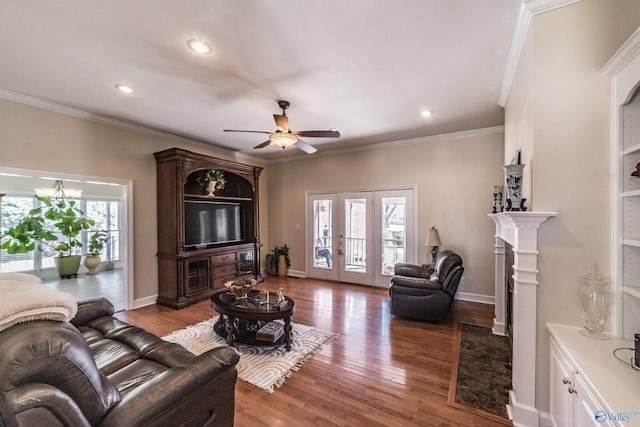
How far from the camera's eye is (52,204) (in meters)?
6.52

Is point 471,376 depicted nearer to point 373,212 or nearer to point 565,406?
point 565,406

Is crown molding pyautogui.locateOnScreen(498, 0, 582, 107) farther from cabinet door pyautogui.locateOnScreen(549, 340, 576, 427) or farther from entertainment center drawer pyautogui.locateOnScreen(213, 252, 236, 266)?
entertainment center drawer pyautogui.locateOnScreen(213, 252, 236, 266)

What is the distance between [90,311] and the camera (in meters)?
2.38

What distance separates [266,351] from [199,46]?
9.90 ft

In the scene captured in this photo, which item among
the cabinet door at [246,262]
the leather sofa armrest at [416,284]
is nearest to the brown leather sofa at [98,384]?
the leather sofa armrest at [416,284]

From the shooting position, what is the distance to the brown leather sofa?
888 millimetres

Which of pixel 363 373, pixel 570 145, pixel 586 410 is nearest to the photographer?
pixel 586 410

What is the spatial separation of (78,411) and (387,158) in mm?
5223

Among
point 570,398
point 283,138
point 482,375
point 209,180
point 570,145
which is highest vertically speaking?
point 283,138

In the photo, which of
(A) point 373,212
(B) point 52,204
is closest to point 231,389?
(A) point 373,212

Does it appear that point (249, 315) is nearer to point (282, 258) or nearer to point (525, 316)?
point (525, 316)

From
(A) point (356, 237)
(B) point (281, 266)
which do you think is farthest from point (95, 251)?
(A) point (356, 237)

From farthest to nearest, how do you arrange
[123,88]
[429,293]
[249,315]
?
1. [429,293]
2. [123,88]
3. [249,315]

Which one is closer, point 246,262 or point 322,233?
point 246,262
